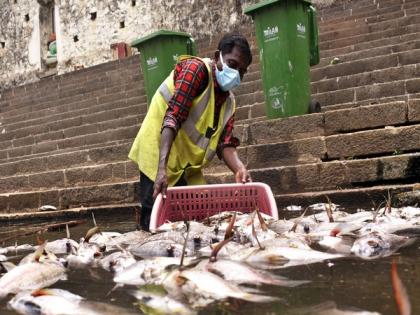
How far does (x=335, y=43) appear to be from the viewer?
8.74m

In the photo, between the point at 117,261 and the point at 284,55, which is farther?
the point at 284,55

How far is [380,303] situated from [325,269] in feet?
1.64

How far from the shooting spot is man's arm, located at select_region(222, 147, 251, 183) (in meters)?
3.64

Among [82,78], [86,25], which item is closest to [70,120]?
[82,78]

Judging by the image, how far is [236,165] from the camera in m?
3.73

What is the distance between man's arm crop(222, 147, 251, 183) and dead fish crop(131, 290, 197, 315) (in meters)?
1.99

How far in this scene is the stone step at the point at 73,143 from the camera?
8.12 metres

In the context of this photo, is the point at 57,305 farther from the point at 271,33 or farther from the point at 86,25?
the point at 86,25

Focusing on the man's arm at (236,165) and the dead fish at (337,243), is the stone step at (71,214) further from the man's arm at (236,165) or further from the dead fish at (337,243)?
the dead fish at (337,243)

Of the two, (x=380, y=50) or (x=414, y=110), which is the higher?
(x=380, y=50)

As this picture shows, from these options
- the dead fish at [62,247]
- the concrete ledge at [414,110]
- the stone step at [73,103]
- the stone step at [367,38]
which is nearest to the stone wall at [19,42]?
the stone step at [73,103]

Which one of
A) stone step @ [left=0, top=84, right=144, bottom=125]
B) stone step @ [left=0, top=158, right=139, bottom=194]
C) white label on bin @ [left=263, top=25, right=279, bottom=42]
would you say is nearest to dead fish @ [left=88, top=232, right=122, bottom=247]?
stone step @ [left=0, top=158, right=139, bottom=194]

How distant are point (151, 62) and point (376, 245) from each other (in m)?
5.14

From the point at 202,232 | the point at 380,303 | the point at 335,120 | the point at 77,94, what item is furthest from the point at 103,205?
the point at 77,94
